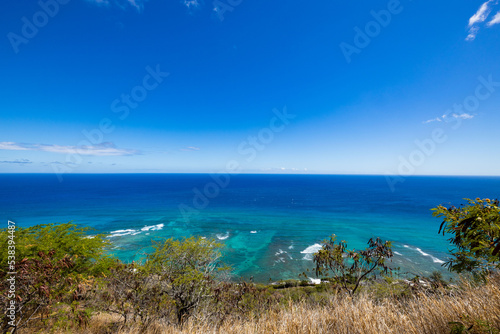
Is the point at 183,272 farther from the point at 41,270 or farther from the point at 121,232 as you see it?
the point at 121,232

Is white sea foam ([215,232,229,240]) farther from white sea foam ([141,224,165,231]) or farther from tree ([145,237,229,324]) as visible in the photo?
tree ([145,237,229,324])

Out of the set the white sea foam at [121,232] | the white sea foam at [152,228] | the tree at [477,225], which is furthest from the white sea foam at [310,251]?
the white sea foam at [121,232]

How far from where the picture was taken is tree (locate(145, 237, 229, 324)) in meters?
9.12

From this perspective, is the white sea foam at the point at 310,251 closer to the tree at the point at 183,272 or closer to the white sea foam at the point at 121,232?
the tree at the point at 183,272

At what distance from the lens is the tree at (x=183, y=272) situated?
9117mm

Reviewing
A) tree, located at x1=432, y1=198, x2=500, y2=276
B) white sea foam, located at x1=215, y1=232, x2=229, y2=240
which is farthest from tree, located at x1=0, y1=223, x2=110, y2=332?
white sea foam, located at x1=215, y1=232, x2=229, y2=240

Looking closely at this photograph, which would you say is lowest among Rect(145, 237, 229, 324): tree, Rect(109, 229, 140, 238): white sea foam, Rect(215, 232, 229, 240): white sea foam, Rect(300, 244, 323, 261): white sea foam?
Rect(215, 232, 229, 240): white sea foam

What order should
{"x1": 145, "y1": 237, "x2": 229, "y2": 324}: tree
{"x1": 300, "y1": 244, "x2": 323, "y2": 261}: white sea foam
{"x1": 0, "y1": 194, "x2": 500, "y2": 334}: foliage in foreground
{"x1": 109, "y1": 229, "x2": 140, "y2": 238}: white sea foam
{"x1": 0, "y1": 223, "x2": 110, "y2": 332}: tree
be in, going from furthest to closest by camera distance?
{"x1": 109, "y1": 229, "x2": 140, "y2": 238}: white sea foam < {"x1": 300, "y1": 244, "x2": 323, "y2": 261}: white sea foam < {"x1": 145, "y1": 237, "x2": 229, "y2": 324}: tree < {"x1": 0, "y1": 223, "x2": 110, "y2": 332}: tree < {"x1": 0, "y1": 194, "x2": 500, "y2": 334}: foliage in foreground

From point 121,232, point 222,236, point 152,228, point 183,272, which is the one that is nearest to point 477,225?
point 183,272

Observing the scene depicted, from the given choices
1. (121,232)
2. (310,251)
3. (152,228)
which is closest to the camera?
(310,251)

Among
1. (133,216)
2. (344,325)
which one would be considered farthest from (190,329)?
(133,216)

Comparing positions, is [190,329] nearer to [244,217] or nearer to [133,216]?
[244,217]

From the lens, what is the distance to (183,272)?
388 inches

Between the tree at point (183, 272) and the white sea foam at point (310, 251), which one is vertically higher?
the tree at point (183, 272)
